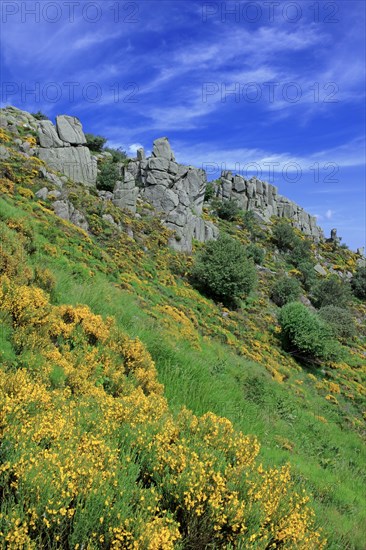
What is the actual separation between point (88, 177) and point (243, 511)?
36739mm

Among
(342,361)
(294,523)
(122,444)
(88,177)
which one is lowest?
(342,361)

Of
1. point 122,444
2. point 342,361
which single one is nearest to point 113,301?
point 122,444

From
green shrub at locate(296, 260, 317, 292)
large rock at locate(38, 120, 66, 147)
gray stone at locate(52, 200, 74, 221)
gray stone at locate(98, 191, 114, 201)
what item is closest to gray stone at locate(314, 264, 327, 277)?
green shrub at locate(296, 260, 317, 292)

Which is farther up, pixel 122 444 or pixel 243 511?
pixel 122 444

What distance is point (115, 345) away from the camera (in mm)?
6738

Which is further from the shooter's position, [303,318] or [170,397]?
[303,318]

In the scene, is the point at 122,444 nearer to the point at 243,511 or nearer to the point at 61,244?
the point at 243,511

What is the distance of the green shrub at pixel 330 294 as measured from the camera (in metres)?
42.8

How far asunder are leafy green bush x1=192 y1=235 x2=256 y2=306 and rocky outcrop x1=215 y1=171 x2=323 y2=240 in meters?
34.6

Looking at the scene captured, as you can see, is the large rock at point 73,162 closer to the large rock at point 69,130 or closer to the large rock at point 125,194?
the large rock at point 69,130

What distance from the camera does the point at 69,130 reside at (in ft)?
128

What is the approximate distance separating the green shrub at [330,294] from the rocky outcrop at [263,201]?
22701 mm

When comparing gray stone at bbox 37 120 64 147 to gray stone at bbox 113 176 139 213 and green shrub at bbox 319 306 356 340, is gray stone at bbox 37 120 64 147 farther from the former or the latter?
green shrub at bbox 319 306 356 340

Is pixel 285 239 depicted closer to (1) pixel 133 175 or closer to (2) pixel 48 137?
(1) pixel 133 175
